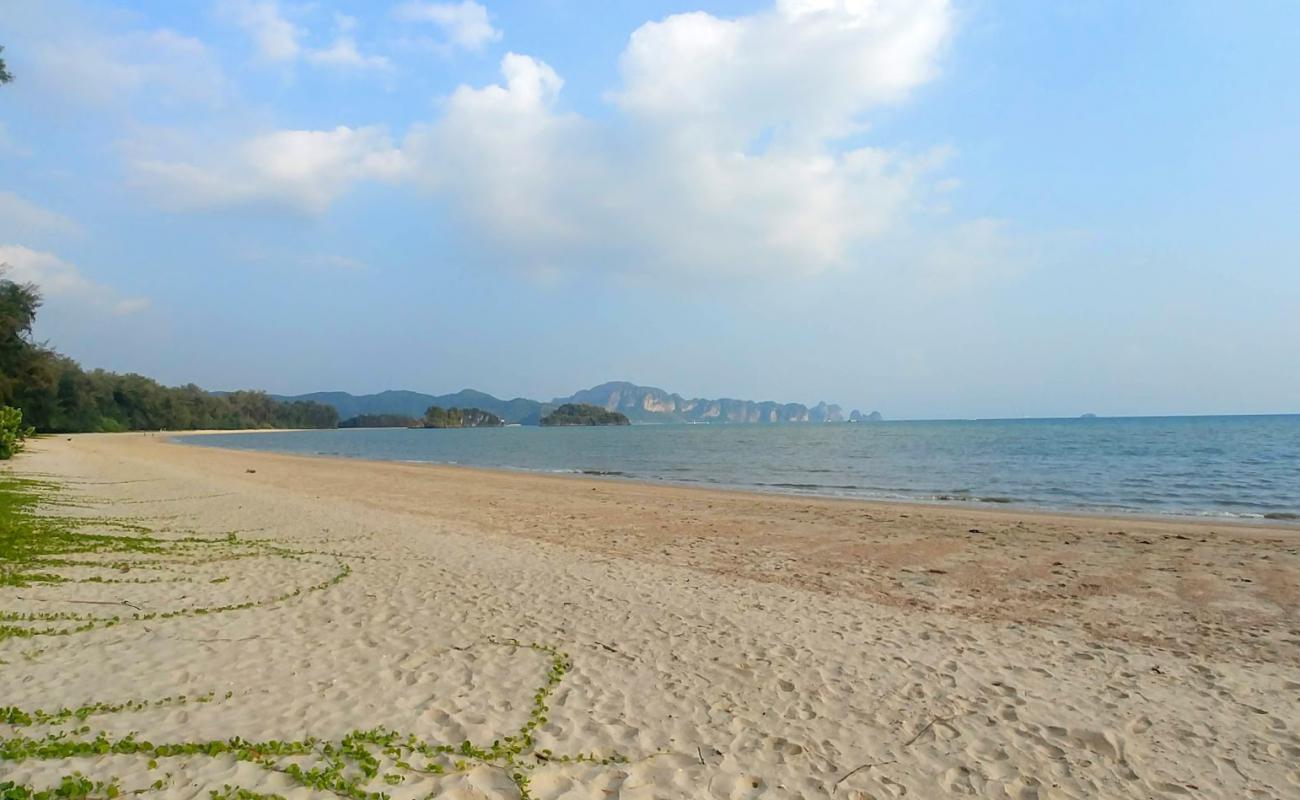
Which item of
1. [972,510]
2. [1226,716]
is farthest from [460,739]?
[972,510]

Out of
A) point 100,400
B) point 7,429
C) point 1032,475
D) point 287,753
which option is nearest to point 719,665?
point 287,753

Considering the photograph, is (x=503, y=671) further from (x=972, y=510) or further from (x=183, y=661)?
(x=972, y=510)

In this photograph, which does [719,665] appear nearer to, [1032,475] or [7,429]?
[1032,475]

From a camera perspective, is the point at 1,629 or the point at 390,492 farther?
the point at 390,492

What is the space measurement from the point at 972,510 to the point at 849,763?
17853 millimetres

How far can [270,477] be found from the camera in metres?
31.0

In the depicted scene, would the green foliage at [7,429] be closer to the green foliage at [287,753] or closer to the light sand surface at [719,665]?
the light sand surface at [719,665]

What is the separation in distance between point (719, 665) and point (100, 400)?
124 meters

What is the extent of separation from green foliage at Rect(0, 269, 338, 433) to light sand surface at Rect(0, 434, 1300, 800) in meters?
38.8

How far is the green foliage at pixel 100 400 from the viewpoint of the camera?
40344mm

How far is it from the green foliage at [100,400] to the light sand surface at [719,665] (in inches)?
1527

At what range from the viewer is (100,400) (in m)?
103

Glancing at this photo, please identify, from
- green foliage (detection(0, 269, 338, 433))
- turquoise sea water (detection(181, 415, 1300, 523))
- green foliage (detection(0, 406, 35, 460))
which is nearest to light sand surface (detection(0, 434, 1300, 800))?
turquoise sea water (detection(181, 415, 1300, 523))

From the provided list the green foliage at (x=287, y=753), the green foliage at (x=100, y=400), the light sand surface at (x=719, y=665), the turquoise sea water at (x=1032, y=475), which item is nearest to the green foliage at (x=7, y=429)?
the green foliage at (x=100, y=400)
